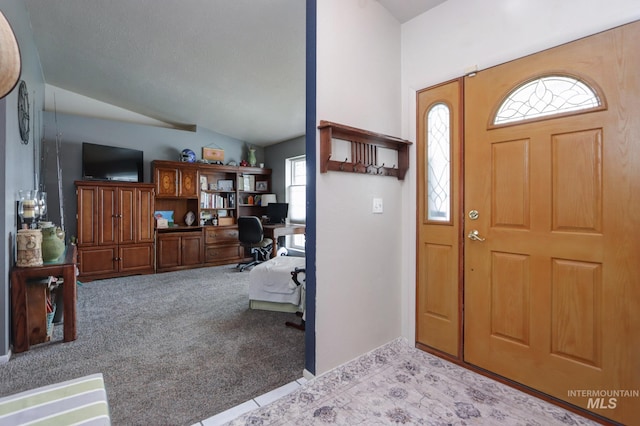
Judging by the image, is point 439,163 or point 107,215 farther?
point 107,215

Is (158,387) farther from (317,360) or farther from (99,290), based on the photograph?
(99,290)

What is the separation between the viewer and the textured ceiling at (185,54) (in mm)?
2680

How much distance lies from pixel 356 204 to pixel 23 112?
329 cm

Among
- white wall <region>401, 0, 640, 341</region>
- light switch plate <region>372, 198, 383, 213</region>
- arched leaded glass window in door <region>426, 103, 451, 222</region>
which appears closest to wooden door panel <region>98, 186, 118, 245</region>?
light switch plate <region>372, 198, 383, 213</region>

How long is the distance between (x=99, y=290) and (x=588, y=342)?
4920 mm

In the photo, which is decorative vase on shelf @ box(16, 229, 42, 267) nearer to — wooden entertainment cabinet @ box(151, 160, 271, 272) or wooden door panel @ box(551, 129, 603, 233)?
wooden entertainment cabinet @ box(151, 160, 271, 272)

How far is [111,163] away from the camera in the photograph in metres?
4.56

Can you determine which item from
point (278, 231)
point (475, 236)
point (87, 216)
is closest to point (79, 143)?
point (87, 216)

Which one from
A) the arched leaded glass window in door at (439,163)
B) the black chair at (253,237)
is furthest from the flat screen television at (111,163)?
the arched leaded glass window in door at (439,163)

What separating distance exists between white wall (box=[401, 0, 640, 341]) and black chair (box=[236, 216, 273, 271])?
2.99 metres

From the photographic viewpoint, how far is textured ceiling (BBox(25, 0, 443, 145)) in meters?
2.68

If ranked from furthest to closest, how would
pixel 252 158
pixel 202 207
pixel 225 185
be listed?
pixel 252 158 → pixel 225 185 → pixel 202 207

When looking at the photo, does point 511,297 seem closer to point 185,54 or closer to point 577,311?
point 577,311

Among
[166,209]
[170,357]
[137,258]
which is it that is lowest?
[170,357]
